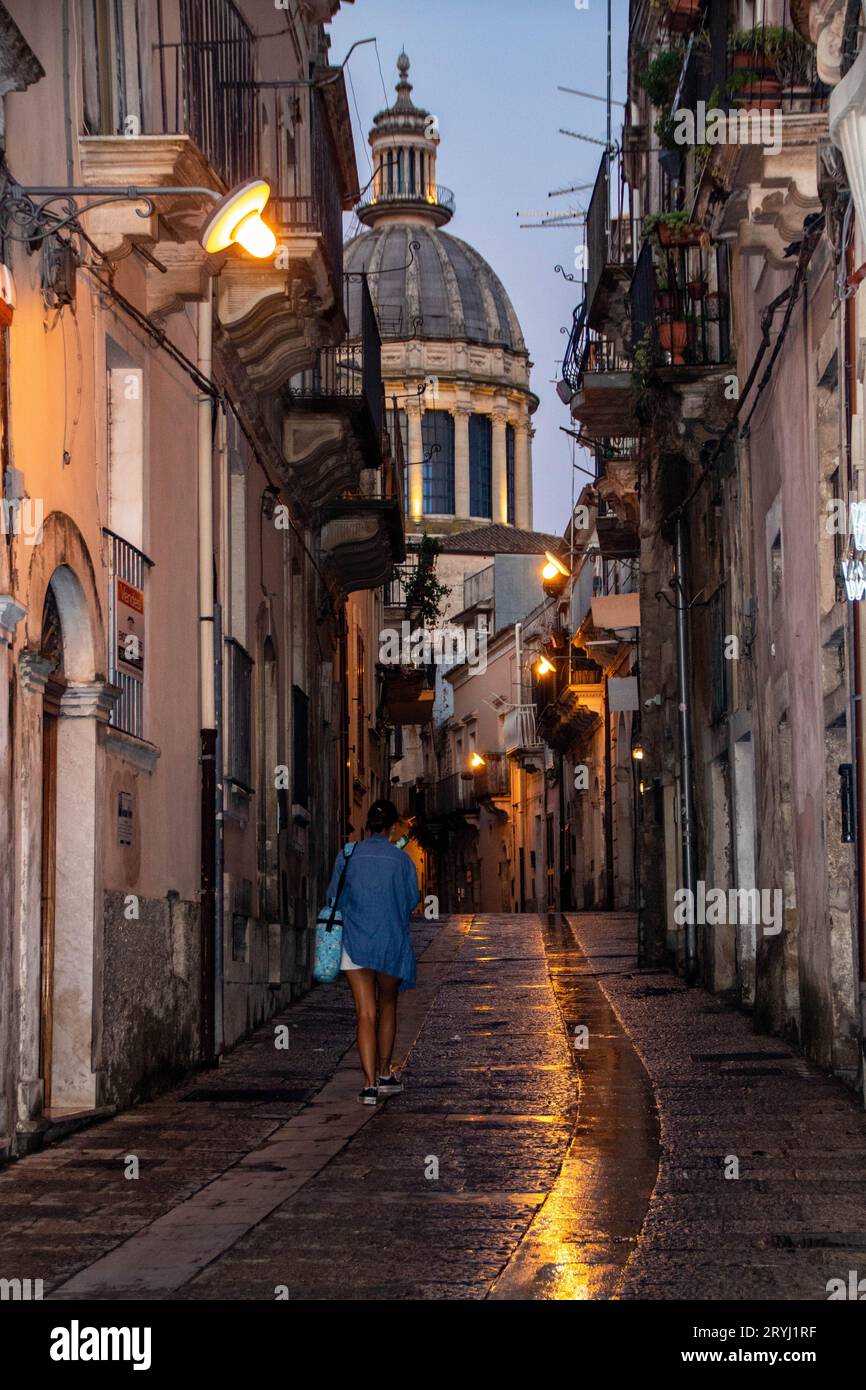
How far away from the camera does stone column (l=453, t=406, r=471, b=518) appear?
82.2 meters

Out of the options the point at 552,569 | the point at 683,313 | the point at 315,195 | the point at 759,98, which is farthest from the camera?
the point at 552,569

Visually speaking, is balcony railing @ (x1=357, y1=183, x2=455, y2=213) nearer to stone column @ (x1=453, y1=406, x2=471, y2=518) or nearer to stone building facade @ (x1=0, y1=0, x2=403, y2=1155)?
stone column @ (x1=453, y1=406, x2=471, y2=518)

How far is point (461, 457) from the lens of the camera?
82.4 metres

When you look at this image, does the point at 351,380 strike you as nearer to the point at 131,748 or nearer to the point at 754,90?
the point at 131,748

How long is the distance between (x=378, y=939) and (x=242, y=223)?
3892mm

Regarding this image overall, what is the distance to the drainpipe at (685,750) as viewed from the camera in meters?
19.1

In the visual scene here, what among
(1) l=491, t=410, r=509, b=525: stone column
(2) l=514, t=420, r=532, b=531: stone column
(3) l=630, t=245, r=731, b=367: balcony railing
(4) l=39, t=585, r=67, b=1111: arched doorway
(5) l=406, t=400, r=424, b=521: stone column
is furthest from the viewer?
(2) l=514, t=420, r=532, b=531: stone column

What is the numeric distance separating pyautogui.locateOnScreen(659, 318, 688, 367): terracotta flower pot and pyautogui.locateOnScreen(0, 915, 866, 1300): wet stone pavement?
19.8 ft

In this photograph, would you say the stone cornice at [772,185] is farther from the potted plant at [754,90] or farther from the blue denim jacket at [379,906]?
the blue denim jacket at [379,906]

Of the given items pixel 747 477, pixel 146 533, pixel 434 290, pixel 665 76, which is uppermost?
pixel 434 290

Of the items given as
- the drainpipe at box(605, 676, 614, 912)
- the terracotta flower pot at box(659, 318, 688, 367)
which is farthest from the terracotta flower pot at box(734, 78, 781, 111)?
the drainpipe at box(605, 676, 614, 912)

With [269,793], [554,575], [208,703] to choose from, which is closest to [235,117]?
[208,703]
